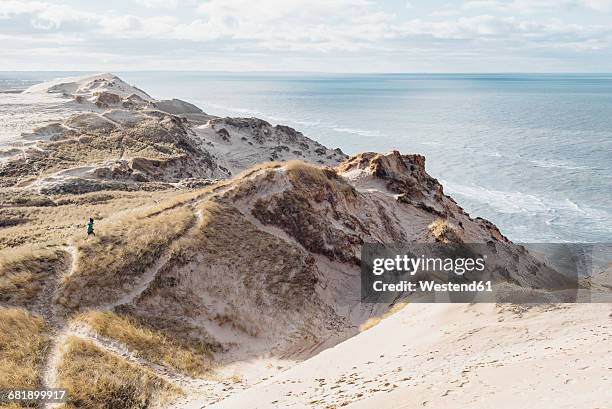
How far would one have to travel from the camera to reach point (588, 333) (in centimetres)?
1282

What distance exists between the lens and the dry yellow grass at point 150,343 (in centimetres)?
1722

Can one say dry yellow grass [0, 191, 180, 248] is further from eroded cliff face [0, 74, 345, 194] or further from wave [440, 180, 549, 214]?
wave [440, 180, 549, 214]

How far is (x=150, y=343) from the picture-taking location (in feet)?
58.4

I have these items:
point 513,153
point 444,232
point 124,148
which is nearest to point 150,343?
point 444,232

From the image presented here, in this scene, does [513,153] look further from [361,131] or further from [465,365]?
[465,365]

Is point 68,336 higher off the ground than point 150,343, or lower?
higher

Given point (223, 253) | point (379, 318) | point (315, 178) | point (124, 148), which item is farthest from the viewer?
point (124, 148)

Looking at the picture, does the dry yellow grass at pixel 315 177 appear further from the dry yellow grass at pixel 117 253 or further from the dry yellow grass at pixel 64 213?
the dry yellow grass at pixel 64 213

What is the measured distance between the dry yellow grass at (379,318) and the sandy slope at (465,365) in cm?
229

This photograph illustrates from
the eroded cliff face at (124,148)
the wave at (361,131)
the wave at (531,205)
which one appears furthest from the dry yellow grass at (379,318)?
the wave at (361,131)

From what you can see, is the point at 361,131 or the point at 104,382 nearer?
the point at 104,382
